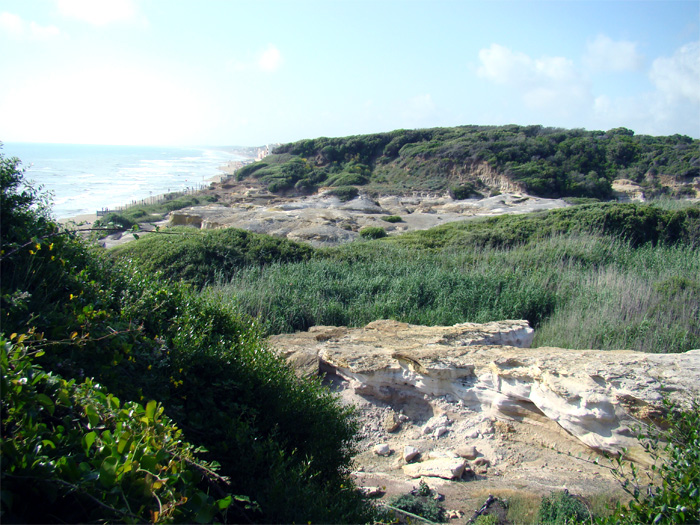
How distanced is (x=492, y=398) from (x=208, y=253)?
6.76 meters

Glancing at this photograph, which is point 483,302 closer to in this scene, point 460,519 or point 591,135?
point 460,519

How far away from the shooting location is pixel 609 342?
5824 millimetres

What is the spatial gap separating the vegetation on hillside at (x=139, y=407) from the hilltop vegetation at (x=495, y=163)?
2863 centimetres

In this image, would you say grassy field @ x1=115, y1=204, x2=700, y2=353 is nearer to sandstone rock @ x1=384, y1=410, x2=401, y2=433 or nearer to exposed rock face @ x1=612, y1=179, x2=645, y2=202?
sandstone rock @ x1=384, y1=410, x2=401, y2=433

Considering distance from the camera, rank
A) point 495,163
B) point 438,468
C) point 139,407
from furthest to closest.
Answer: point 495,163 < point 438,468 < point 139,407

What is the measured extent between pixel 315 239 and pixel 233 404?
1325 centimetres

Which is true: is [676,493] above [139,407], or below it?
below

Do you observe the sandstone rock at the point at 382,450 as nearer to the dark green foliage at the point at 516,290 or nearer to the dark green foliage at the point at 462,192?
the dark green foliage at the point at 516,290

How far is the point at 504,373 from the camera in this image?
4.46 metres

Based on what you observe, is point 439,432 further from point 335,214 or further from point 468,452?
point 335,214

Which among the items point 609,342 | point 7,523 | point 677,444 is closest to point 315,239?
point 609,342

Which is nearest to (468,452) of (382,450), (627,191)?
(382,450)

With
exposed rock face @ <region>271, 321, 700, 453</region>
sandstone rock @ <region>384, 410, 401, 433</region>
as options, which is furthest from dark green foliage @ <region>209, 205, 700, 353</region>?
sandstone rock @ <region>384, 410, 401, 433</region>

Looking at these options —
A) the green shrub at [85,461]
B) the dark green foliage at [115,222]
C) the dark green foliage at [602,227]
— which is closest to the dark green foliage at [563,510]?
the green shrub at [85,461]
